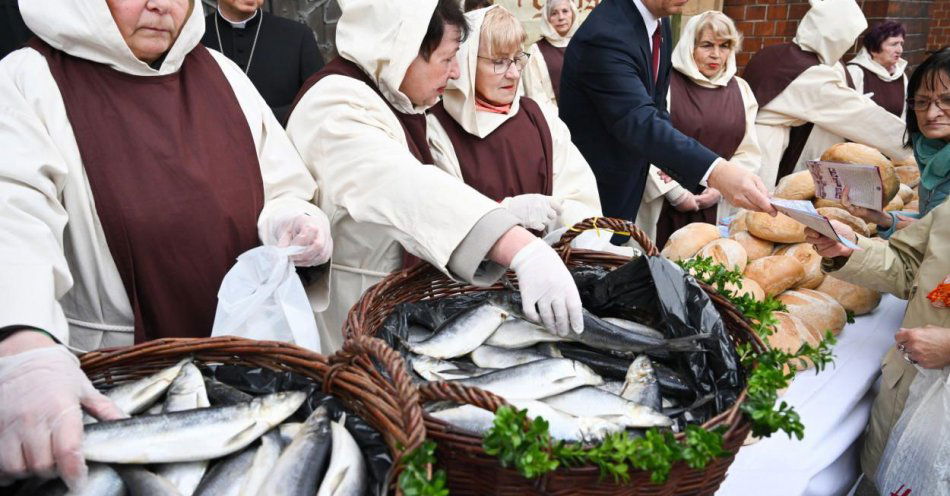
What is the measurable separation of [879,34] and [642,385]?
19.3ft

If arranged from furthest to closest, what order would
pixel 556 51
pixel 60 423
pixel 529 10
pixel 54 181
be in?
1. pixel 529 10
2. pixel 556 51
3. pixel 54 181
4. pixel 60 423

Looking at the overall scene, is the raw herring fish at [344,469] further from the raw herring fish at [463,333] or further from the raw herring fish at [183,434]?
the raw herring fish at [463,333]

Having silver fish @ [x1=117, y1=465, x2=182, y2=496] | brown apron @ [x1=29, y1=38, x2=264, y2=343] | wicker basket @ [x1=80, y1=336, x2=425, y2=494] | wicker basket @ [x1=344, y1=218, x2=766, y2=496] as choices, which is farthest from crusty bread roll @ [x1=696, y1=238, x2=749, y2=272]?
silver fish @ [x1=117, y1=465, x2=182, y2=496]

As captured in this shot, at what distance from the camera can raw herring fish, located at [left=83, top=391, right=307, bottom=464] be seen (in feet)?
3.52

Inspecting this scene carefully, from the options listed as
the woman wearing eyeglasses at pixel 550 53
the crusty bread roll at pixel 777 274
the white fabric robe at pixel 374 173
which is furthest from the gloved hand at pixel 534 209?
the woman wearing eyeglasses at pixel 550 53

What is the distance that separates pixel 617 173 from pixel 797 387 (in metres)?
1.44

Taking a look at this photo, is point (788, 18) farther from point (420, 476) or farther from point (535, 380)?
point (420, 476)

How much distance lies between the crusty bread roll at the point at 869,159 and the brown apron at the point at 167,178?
3.01 meters

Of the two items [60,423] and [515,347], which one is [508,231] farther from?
[60,423]

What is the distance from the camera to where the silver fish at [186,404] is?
3.59 ft

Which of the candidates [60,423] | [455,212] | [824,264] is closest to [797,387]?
[824,264]

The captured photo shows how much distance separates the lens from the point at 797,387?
2.48 metres

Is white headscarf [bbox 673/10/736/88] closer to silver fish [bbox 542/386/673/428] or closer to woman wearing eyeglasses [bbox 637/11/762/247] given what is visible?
woman wearing eyeglasses [bbox 637/11/762/247]

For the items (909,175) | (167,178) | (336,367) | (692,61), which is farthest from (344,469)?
(909,175)
